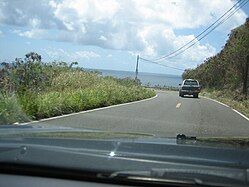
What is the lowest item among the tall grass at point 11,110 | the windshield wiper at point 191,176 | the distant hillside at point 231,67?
the tall grass at point 11,110

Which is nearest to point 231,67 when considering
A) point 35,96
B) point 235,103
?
point 235,103

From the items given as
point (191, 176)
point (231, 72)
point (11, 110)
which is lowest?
point (11, 110)

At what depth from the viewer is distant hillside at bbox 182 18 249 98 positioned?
41.7 m

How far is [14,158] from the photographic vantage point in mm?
3186

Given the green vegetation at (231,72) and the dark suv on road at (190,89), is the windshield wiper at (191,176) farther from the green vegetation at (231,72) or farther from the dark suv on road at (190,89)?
the dark suv on road at (190,89)

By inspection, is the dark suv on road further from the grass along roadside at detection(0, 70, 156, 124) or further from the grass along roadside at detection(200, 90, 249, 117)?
the grass along roadside at detection(0, 70, 156, 124)

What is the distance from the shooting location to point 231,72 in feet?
166

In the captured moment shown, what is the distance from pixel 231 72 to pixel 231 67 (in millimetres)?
1417

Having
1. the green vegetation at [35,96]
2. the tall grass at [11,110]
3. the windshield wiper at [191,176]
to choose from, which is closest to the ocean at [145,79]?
the green vegetation at [35,96]

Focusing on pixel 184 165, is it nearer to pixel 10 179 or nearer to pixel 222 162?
pixel 222 162

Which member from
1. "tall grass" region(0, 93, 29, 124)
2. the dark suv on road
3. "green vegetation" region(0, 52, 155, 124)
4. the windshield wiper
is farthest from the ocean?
the windshield wiper

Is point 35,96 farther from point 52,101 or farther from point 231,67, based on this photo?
point 231,67

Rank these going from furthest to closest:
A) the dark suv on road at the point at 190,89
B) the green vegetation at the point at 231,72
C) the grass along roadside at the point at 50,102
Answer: the dark suv on road at the point at 190,89 < the green vegetation at the point at 231,72 < the grass along roadside at the point at 50,102

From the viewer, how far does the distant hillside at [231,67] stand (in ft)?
137
